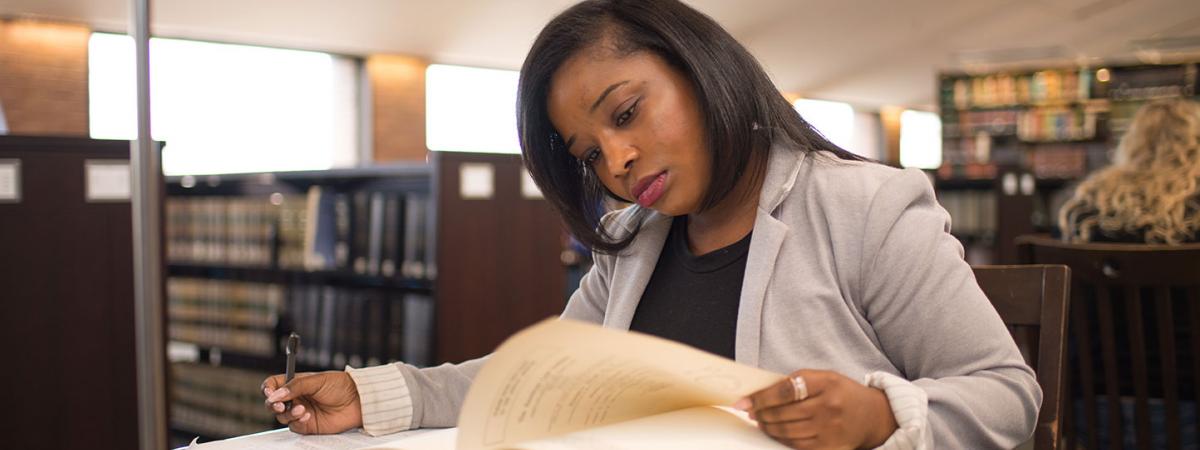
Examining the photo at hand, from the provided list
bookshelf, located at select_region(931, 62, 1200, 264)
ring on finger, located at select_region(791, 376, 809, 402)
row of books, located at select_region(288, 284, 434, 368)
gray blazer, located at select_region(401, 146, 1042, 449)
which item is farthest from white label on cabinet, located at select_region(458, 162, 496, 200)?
bookshelf, located at select_region(931, 62, 1200, 264)

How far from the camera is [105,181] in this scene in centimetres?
301

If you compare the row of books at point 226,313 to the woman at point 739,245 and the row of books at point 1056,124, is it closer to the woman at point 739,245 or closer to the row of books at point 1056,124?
the woman at point 739,245

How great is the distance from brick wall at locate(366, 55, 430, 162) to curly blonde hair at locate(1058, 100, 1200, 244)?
8.83 meters

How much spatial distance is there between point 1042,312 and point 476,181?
8.30 ft

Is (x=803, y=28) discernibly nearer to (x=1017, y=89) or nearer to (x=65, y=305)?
(x=1017, y=89)

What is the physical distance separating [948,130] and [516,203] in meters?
8.03

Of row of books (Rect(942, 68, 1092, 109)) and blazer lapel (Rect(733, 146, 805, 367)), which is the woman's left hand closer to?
blazer lapel (Rect(733, 146, 805, 367))

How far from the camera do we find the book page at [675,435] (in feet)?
2.44

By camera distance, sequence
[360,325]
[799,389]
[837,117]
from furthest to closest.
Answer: [837,117] < [360,325] < [799,389]

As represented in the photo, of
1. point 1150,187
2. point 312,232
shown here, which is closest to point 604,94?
point 1150,187

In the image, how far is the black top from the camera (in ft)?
3.72

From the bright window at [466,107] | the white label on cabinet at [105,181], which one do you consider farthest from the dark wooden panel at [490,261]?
the bright window at [466,107]

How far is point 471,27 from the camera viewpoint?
10477mm

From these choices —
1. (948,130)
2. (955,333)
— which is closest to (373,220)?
(955,333)
